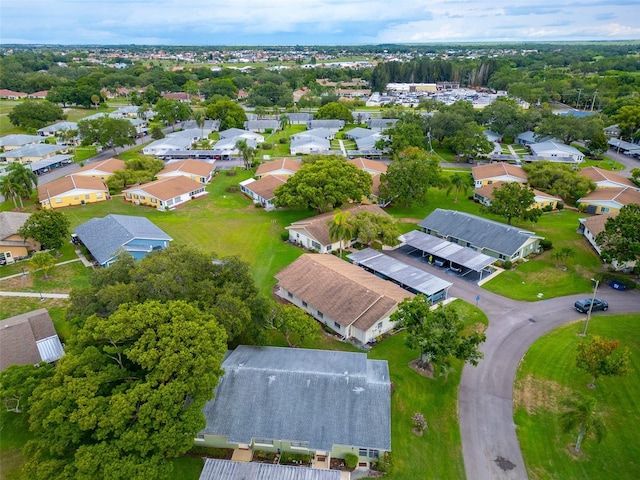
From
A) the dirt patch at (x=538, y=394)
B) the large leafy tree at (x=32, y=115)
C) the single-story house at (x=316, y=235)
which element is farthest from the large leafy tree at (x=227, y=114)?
the dirt patch at (x=538, y=394)

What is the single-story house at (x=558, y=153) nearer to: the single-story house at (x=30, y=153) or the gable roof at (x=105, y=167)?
the gable roof at (x=105, y=167)

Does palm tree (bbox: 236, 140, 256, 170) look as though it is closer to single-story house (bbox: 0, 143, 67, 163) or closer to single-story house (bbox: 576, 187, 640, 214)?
single-story house (bbox: 0, 143, 67, 163)

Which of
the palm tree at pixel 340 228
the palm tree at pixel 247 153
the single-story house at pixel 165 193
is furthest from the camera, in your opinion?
the palm tree at pixel 247 153

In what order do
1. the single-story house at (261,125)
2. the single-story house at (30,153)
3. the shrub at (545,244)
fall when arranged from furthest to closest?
the single-story house at (261,125), the single-story house at (30,153), the shrub at (545,244)

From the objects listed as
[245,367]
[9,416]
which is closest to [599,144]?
[245,367]

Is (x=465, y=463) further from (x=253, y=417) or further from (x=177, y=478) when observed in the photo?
(x=177, y=478)

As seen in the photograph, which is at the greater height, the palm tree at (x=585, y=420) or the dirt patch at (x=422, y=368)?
the palm tree at (x=585, y=420)

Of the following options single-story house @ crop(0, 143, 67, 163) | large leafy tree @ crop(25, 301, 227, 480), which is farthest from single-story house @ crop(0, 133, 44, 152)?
large leafy tree @ crop(25, 301, 227, 480)
